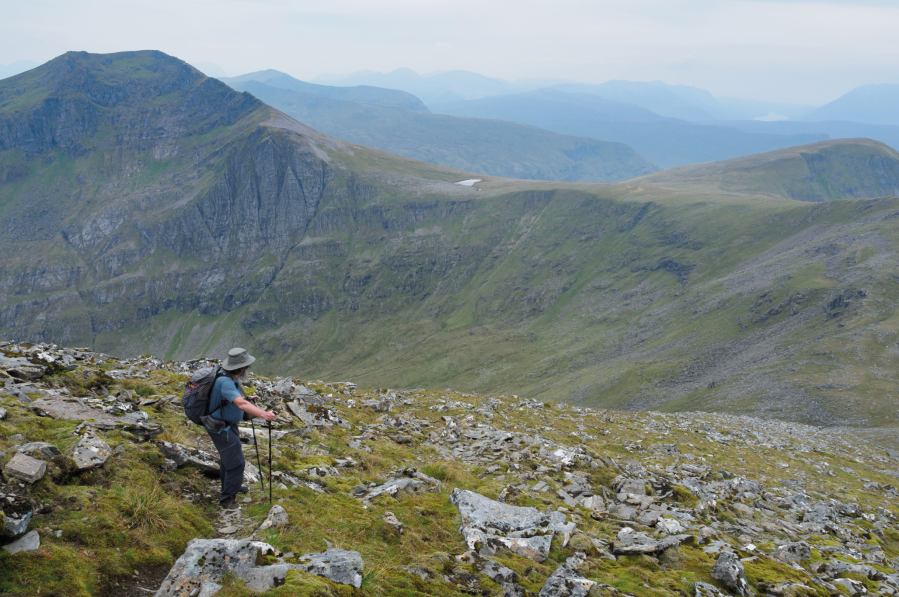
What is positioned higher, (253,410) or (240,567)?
(253,410)

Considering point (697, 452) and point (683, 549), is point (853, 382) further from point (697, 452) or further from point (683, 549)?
point (683, 549)

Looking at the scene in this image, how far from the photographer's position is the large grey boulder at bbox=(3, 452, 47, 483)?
7.98 meters

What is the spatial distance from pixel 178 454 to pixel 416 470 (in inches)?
302

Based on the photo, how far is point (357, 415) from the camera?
2586 cm

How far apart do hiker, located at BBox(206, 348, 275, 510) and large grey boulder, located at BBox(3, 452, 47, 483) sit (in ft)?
9.32

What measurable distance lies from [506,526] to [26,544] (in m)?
10.0

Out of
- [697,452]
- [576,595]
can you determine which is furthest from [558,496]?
[697,452]

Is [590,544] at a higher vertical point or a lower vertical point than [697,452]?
higher

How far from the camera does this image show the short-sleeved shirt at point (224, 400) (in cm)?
1030

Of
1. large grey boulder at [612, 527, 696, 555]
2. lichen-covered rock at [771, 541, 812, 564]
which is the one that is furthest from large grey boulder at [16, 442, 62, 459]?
lichen-covered rock at [771, 541, 812, 564]

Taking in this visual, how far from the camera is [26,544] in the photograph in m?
6.88

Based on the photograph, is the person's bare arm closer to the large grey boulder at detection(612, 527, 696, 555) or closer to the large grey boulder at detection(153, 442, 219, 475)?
the large grey boulder at detection(153, 442, 219, 475)

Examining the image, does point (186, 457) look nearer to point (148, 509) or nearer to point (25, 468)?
point (148, 509)

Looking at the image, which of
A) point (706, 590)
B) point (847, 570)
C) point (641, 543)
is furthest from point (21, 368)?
point (847, 570)
